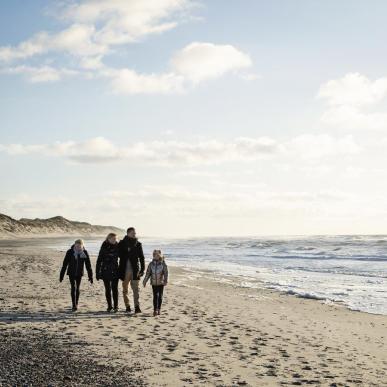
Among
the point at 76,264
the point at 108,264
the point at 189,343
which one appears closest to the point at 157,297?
the point at 108,264

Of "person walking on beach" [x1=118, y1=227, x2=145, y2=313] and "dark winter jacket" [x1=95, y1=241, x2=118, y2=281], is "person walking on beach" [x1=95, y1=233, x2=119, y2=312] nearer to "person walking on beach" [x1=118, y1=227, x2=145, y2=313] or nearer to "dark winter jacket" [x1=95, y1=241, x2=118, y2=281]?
"dark winter jacket" [x1=95, y1=241, x2=118, y2=281]

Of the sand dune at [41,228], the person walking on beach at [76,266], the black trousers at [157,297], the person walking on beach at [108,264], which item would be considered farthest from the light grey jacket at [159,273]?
the sand dune at [41,228]

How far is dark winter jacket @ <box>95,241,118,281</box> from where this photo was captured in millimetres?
13008

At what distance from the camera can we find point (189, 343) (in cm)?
933

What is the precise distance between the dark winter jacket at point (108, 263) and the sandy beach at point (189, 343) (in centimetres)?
101

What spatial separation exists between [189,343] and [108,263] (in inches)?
176

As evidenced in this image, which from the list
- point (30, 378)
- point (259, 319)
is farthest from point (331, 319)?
point (30, 378)

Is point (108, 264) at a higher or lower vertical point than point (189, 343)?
higher

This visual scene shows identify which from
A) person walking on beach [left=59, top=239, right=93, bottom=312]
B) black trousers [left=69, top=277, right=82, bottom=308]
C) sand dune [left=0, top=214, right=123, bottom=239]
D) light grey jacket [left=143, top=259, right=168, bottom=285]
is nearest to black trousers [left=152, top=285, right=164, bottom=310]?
light grey jacket [left=143, top=259, right=168, bottom=285]

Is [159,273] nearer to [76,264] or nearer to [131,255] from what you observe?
[131,255]

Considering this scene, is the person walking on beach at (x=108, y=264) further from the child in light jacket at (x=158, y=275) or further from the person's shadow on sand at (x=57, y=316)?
the child in light jacket at (x=158, y=275)

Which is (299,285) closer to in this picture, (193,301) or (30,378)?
(193,301)

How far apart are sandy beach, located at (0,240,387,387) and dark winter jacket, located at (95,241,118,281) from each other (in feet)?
3.30

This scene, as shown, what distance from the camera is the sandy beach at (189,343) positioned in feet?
23.9
